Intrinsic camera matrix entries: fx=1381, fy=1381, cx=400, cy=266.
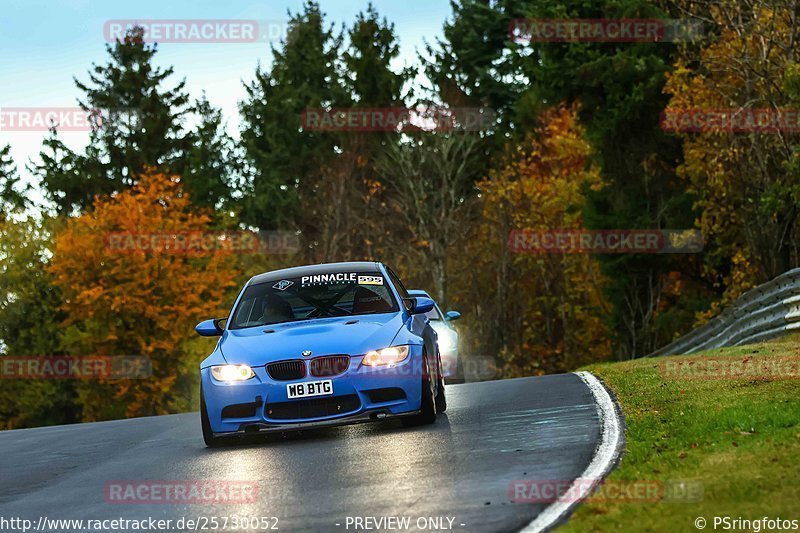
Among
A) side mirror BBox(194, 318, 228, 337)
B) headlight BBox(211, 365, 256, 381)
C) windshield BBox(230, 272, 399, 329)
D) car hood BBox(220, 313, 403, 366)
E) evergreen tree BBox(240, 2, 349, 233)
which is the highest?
evergreen tree BBox(240, 2, 349, 233)

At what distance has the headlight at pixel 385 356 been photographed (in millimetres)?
12469

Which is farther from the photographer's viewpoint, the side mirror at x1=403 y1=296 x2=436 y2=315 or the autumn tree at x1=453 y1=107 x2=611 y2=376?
the autumn tree at x1=453 y1=107 x2=611 y2=376

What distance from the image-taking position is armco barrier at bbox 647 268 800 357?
2244 cm

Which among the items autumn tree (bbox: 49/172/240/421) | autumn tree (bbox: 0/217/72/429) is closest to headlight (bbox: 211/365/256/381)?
autumn tree (bbox: 49/172/240/421)

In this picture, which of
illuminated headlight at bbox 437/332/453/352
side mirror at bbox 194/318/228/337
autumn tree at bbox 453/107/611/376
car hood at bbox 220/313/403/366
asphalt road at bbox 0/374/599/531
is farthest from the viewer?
autumn tree at bbox 453/107/611/376

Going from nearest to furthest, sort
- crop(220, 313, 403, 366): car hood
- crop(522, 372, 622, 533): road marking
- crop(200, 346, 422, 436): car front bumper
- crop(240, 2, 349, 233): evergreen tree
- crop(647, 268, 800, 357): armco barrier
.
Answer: crop(522, 372, 622, 533): road marking
crop(200, 346, 422, 436): car front bumper
crop(220, 313, 403, 366): car hood
crop(647, 268, 800, 357): armco barrier
crop(240, 2, 349, 233): evergreen tree

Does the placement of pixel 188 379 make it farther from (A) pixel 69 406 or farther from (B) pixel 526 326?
(B) pixel 526 326

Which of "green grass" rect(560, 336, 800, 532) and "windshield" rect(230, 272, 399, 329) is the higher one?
"windshield" rect(230, 272, 399, 329)

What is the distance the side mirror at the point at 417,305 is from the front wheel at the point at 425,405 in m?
0.87

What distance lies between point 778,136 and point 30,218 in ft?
170

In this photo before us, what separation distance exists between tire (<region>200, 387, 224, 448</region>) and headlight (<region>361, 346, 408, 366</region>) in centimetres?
163

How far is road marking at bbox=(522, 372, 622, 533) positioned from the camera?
25.3 ft

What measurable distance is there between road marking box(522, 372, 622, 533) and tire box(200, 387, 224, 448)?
3642 mm

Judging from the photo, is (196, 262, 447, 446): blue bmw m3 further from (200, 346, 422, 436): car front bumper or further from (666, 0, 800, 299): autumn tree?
(666, 0, 800, 299): autumn tree
